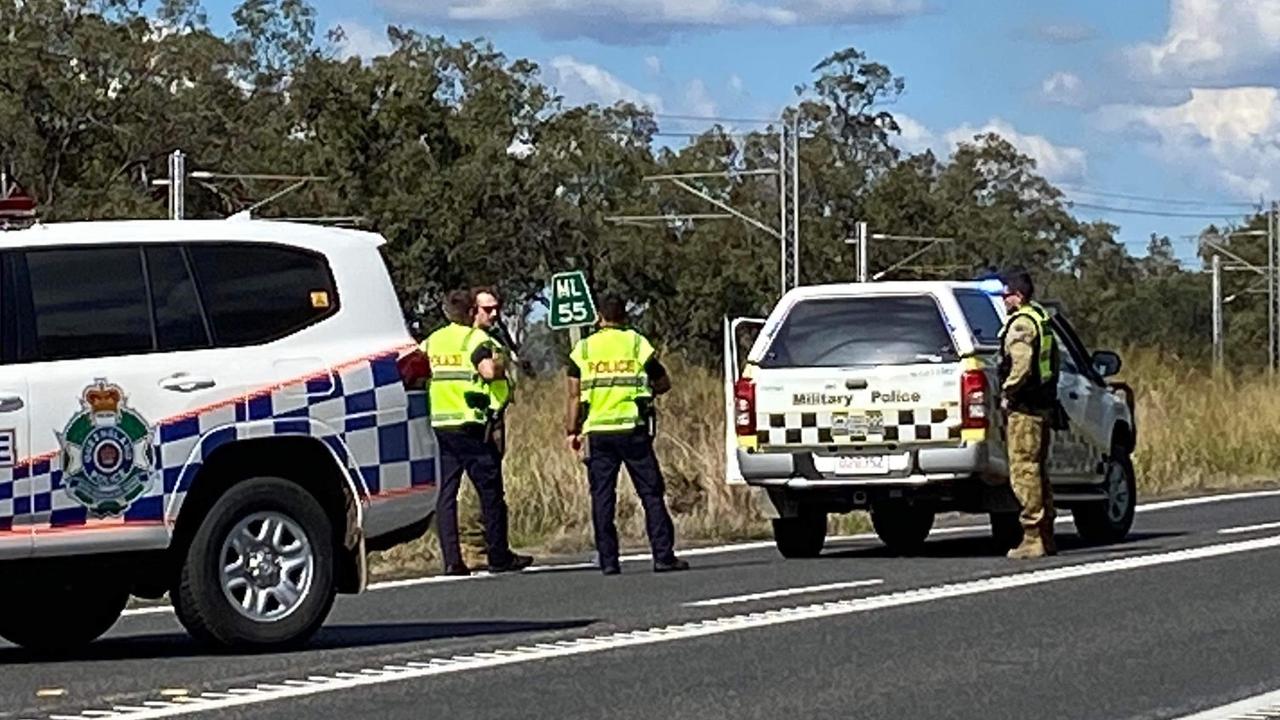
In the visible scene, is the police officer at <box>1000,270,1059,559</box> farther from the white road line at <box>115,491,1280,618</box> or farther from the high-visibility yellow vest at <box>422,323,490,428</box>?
the high-visibility yellow vest at <box>422,323,490,428</box>

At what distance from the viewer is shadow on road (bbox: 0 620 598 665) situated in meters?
11.7

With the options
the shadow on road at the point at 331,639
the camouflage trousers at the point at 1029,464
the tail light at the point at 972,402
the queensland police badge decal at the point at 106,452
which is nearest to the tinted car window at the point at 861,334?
the tail light at the point at 972,402

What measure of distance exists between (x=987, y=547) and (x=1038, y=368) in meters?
2.01

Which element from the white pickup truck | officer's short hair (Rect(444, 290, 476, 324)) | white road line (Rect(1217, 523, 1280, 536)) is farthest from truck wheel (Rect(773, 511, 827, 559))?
white road line (Rect(1217, 523, 1280, 536))

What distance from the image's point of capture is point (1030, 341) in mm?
16906

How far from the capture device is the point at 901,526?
18.8 m

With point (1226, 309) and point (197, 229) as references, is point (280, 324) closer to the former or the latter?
point (197, 229)

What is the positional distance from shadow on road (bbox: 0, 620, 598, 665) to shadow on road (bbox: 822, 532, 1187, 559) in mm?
5244

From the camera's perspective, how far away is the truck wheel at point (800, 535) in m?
17.8

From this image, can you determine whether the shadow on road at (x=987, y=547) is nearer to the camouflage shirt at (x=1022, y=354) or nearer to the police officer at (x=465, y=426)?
the camouflage shirt at (x=1022, y=354)

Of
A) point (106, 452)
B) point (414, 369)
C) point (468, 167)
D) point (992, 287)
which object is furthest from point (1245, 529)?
point (468, 167)

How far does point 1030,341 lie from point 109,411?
7550mm

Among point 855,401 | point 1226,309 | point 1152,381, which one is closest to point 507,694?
point 855,401

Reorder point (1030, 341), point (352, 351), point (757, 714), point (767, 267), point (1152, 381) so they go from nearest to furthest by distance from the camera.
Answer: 1. point (757, 714)
2. point (352, 351)
3. point (1030, 341)
4. point (1152, 381)
5. point (767, 267)
